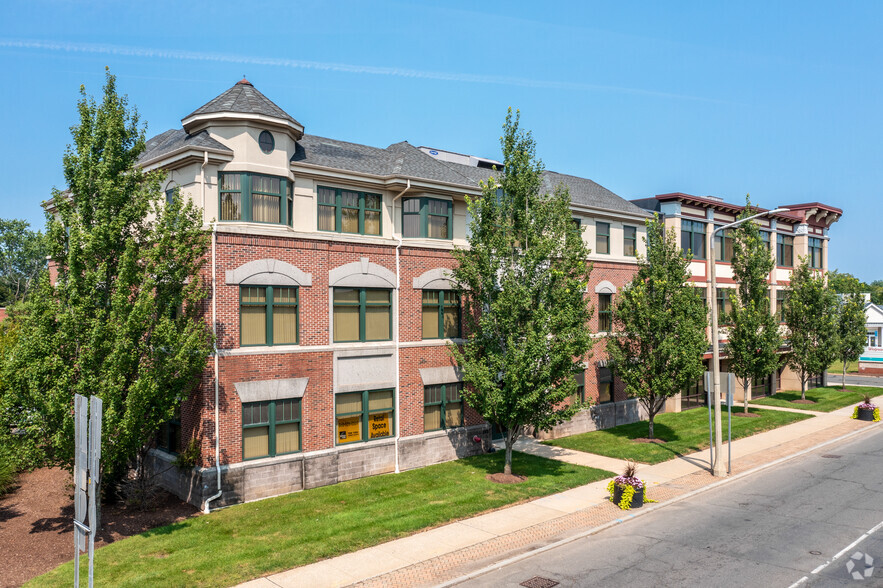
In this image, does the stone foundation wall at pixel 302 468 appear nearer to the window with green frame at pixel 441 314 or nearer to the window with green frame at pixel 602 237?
the window with green frame at pixel 441 314

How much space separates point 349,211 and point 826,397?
36106 mm

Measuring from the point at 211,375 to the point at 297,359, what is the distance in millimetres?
2717

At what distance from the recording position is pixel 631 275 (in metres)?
32.0

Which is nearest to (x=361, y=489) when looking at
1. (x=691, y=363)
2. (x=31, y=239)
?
(x=691, y=363)

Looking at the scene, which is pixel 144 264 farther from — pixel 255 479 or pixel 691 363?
pixel 691 363

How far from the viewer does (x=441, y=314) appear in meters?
23.8

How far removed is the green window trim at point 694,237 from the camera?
36375 mm

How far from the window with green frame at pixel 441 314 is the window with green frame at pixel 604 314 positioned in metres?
9.66

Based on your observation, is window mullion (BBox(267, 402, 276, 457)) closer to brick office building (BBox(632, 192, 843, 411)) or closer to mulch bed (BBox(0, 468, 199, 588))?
mulch bed (BBox(0, 468, 199, 588))

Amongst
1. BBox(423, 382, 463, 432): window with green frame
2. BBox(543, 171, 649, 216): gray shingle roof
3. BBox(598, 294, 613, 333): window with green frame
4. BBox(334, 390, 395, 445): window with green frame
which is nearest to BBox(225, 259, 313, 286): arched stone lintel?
BBox(334, 390, 395, 445): window with green frame

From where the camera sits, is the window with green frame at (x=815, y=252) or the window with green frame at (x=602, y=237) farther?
the window with green frame at (x=815, y=252)

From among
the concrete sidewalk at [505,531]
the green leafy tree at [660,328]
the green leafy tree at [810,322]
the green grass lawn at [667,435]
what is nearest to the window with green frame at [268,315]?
the concrete sidewalk at [505,531]

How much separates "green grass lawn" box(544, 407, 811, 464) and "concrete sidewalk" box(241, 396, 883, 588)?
0.79m

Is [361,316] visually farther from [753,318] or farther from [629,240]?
[753,318]
